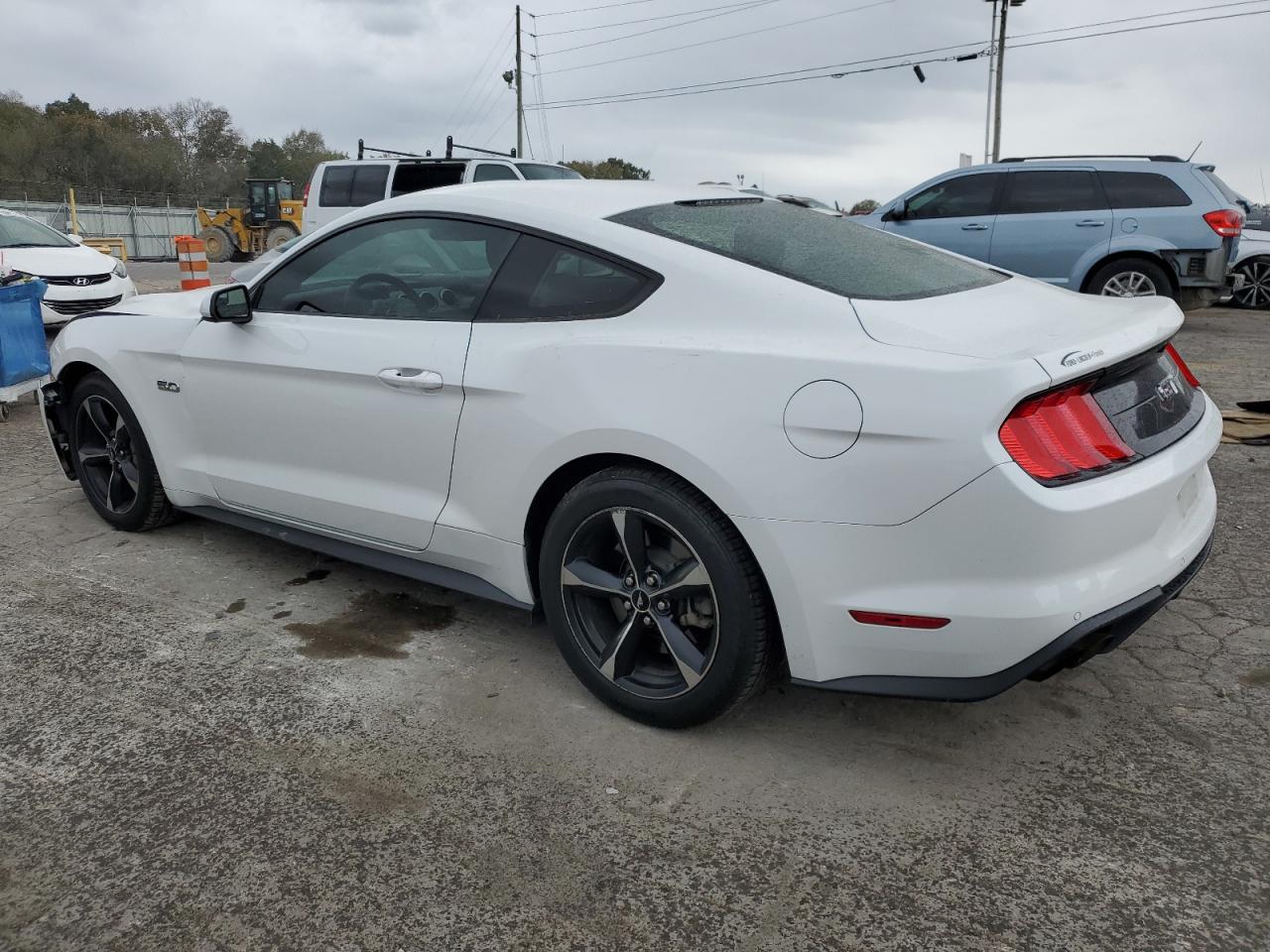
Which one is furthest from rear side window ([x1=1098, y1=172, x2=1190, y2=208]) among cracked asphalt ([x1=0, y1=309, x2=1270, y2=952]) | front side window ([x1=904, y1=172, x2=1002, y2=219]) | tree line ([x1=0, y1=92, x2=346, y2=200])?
tree line ([x1=0, y1=92, x2=346, y2=200])

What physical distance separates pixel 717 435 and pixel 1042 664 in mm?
936

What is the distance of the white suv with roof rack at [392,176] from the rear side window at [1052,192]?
6.50 metres

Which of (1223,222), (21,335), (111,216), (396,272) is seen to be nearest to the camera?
(396,272)

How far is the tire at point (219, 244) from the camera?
28031 mm

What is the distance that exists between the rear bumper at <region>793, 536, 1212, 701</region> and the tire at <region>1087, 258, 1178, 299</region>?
8.88 metres

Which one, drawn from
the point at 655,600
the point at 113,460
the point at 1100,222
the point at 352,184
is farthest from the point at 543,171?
the point at 655,600

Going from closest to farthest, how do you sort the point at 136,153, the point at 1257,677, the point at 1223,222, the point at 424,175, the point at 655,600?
the point at 655,600 < the point at 1257,677 < the point at 1223,222 < the point at 424,175 < the point at 136,153

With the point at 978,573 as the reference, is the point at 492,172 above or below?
above

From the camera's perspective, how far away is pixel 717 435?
254 centimetres

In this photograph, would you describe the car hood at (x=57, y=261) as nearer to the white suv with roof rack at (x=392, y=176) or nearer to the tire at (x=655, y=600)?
Result: the white suv with roof rack at (x=392, y=176)

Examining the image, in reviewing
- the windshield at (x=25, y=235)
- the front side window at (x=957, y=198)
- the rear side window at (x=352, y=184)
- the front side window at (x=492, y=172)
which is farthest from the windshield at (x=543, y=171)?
the windshield at (x=25, y=235)

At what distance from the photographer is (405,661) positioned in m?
→ 3.38

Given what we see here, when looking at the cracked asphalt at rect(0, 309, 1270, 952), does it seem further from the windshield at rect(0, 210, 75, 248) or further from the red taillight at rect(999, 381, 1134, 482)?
the windshield at rect(0, 210, 75, 248)

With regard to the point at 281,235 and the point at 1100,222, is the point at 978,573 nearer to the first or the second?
the point at 1100,222
